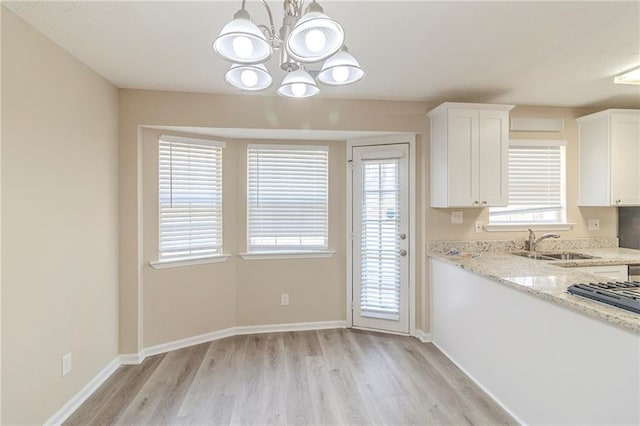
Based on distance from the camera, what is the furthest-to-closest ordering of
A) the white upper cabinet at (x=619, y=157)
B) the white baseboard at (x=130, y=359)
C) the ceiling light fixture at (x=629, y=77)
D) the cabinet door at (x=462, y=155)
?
1. the white upper cabinet at (x=619, y=157)
2. the cabinet door at (x=462, y=155)
3. the white baseboard at (x=130, y=359)
4. the ceiling light fixture at (x=629, y=77)

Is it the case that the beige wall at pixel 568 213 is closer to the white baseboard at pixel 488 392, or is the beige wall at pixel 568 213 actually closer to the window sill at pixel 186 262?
the white baseboard at pixel 488 392

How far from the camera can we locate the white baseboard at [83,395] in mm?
2075

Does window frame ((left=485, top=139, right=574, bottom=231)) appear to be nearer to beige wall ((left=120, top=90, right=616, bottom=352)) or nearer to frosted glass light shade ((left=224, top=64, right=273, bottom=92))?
beige wall ((left=120, top=90, right=616, bottom=352))

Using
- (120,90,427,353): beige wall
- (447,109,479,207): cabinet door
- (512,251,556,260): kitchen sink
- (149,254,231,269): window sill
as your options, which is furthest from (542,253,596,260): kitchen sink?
(149,254,231,269): window sill

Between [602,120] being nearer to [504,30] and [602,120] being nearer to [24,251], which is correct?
[504,30]

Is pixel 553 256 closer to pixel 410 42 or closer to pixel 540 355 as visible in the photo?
pixel 540 355

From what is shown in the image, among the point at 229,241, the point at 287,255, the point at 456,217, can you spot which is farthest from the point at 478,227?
the point at 229,241

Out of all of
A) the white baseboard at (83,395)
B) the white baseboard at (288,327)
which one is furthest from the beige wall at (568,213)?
the white baseboard at (83,395)

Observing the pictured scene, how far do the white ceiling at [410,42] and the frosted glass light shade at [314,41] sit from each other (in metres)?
0.62

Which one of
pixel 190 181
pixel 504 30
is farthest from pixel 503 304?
pixel 190 181

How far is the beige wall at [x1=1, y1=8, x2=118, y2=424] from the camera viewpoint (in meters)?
1.73

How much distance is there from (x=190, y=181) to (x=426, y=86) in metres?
2.45

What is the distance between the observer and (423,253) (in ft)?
11.0

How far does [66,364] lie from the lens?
7.10 feet
